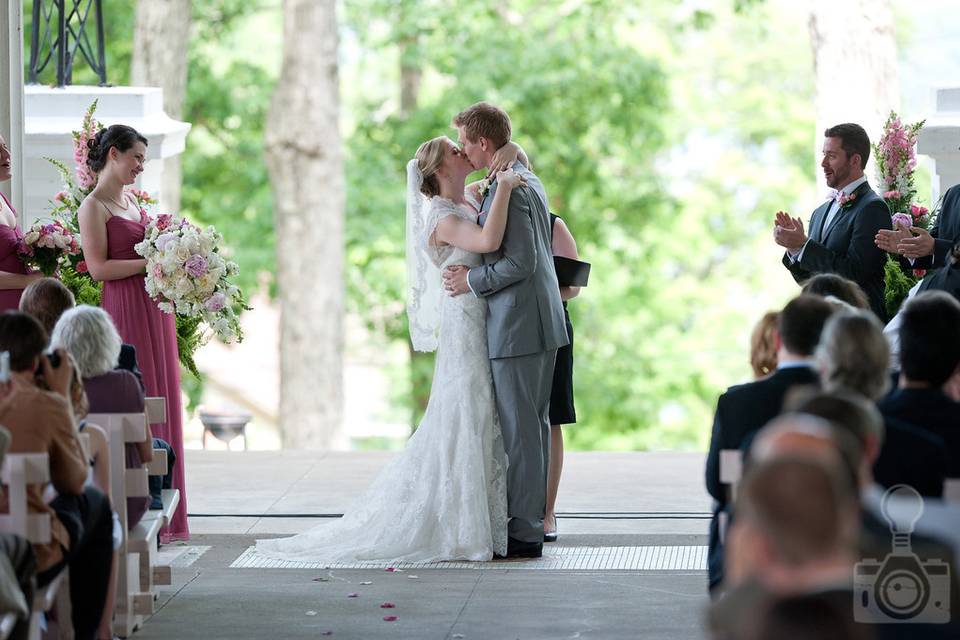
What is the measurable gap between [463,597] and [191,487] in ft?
10.4

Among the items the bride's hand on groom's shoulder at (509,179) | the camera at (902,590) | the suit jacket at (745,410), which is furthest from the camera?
the bride's hand on groom's shoulder at (509,179)

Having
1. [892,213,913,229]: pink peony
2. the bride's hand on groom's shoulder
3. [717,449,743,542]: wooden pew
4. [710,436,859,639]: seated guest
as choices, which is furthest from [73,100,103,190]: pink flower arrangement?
[710,436,859,639]: seated guest

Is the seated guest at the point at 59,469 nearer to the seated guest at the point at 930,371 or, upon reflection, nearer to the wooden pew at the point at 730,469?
the wooden pew at the point at 730,469

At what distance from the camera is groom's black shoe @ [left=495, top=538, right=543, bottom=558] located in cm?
585

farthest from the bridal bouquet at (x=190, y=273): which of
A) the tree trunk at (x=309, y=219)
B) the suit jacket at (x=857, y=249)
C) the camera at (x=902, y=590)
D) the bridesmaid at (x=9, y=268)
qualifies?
the tree trunk at (x=309, y=219)

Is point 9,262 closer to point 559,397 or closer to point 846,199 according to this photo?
point 559,397

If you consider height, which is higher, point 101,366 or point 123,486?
point 101,366

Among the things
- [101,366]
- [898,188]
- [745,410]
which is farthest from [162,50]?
[745,410]

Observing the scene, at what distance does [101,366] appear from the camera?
4.62 m

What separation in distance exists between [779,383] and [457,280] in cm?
230

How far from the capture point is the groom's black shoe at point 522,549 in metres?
5.85

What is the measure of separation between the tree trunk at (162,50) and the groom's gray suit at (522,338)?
8240 millimetres

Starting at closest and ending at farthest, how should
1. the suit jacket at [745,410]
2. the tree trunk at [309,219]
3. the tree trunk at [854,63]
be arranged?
the suit jacket at [745,410] < the tree trunk at [854,63] < the tree trunk at [309,219]

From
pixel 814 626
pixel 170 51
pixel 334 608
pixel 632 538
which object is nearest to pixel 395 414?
pixel 170 51
